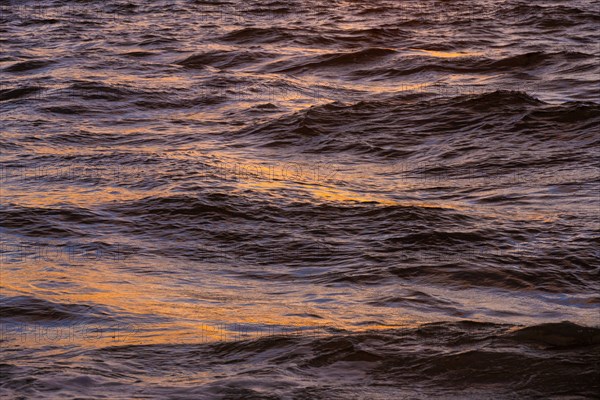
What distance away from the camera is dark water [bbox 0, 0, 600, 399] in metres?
4.35

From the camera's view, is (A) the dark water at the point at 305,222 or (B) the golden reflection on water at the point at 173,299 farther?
(B) the golden reflection on water at the point at 173,299

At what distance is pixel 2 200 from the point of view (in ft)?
25.3

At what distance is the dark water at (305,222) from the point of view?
435 cm

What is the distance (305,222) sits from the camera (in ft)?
23.3

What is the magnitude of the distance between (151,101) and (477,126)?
366 centimetres

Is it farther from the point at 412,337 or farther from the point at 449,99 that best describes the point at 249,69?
the point at 412,337

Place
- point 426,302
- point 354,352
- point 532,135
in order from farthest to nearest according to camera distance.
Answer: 1. point 532,135
2. point 426,302
3. point 354,352

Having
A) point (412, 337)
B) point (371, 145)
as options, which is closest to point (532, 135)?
point (371, 145)

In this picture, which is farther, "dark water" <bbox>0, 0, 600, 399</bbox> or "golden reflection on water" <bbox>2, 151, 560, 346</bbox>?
"golden reflection on water" <bbox>2, 151, 560, 346</bbox>

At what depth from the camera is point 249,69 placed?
13.8 meters

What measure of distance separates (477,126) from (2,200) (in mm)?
4334

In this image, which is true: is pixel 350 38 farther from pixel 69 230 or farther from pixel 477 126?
pixel 69 230

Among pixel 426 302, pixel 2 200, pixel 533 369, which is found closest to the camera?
pixel 533 369

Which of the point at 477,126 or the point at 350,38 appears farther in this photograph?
the point at 350,38
